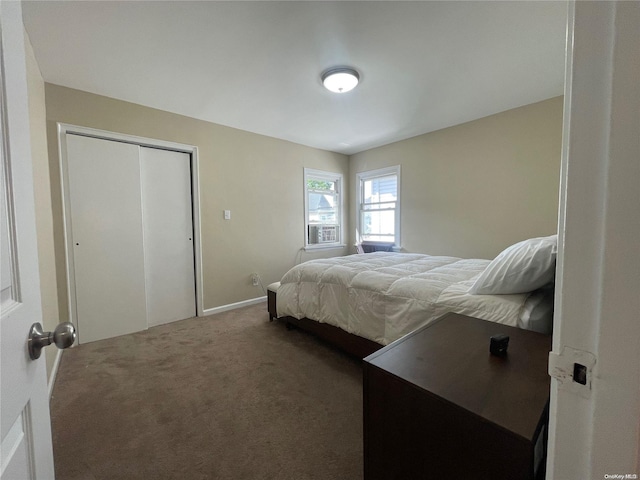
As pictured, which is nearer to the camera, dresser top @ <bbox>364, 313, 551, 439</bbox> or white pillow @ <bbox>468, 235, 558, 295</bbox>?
dresser top @ <bbox>364, 313, 551, 439</bbox>

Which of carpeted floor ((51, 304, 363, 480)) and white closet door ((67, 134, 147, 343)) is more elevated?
white closet door ((67, 134, 147, 343))

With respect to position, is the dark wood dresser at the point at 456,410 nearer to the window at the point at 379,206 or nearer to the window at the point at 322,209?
the window at the point at 379,206

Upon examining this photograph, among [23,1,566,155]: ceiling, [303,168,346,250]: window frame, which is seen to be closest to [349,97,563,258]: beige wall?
[23,1,566,155]: ceiling

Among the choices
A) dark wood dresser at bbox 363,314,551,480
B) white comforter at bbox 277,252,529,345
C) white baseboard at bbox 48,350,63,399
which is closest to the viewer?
dark wood dresser at bbox 363,314,551,480

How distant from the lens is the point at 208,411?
5.25 feet

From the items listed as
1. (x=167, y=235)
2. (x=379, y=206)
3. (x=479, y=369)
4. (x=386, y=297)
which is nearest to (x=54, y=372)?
(x=167, y=235)

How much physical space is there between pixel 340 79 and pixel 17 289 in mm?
2460

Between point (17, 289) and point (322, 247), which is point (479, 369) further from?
point (322, 247)

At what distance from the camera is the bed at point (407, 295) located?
1344mm

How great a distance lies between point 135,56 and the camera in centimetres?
203

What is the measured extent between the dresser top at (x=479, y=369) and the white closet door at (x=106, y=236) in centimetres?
289

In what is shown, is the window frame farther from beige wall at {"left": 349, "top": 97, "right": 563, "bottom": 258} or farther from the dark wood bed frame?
the dark wood bed frame

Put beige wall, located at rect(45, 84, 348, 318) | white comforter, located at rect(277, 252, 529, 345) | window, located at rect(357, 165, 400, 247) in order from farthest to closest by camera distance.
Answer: window, located at rect(357, 165, 400, 247)
beige wall, located at rect(45, 84, 348, 318)
white comforter, located at rect(277, 252, 529, 345)

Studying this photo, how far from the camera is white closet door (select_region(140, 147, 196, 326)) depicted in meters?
2.94
